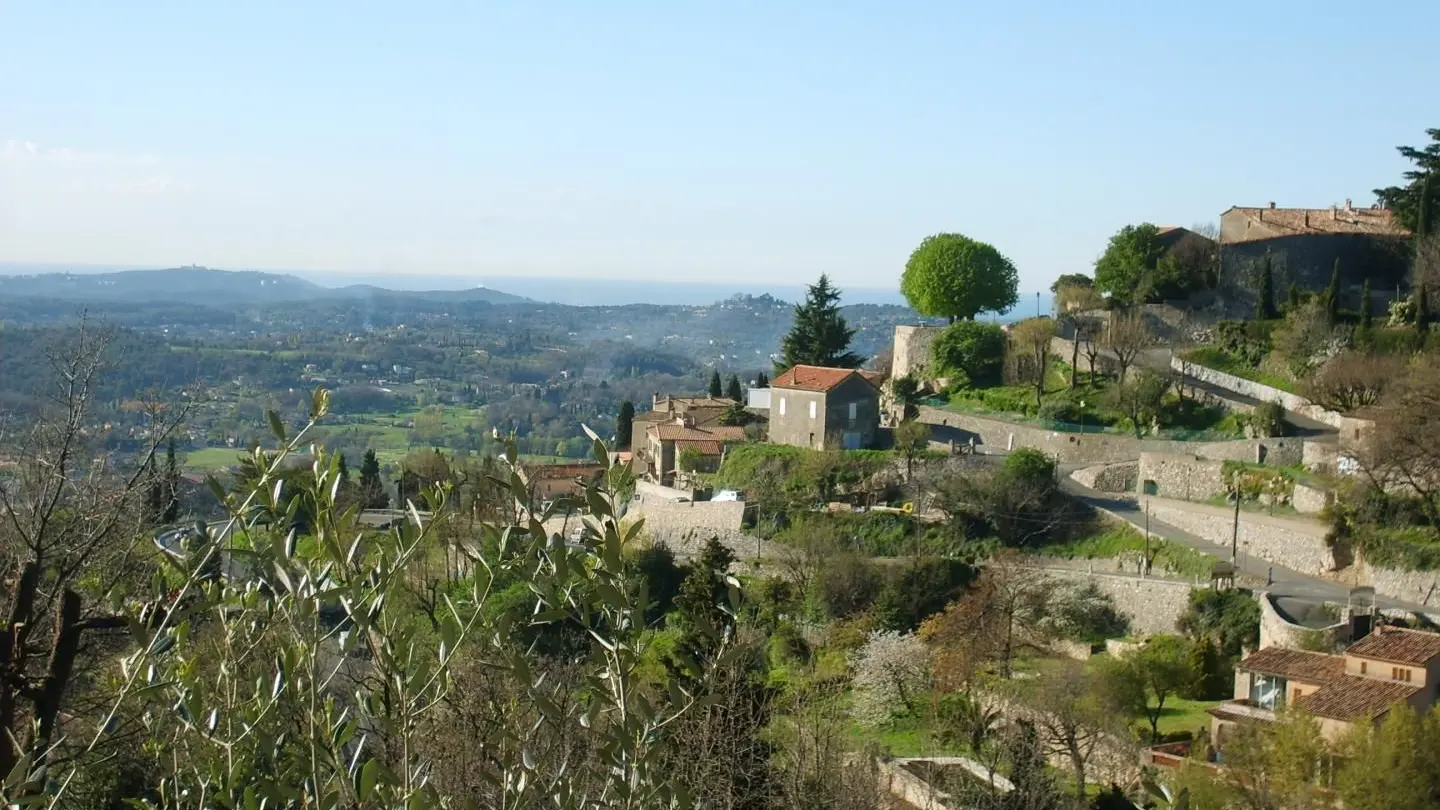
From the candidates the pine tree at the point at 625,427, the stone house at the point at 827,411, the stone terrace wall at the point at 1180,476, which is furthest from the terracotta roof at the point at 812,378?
the pine tree at the point at 625,427

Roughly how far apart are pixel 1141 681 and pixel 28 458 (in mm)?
16097

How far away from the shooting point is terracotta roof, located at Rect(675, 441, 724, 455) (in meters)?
34.6

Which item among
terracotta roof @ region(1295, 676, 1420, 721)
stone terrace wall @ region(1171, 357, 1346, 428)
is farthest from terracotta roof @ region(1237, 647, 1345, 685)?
stone terrace wall @ region(1171, 357, 1346, 428)

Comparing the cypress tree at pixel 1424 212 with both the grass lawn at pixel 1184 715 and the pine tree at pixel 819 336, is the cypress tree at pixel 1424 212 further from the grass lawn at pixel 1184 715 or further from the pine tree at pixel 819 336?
the grass lawn at pixel 1184 715

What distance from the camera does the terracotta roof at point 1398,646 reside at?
20.1 metres

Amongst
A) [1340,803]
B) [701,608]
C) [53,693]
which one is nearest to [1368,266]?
[1340,803]

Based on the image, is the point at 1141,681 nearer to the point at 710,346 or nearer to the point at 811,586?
the point at 811,586

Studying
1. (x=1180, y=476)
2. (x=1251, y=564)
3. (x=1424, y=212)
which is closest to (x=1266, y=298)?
(x=1424, y=212)

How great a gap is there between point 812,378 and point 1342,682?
51.6 ft

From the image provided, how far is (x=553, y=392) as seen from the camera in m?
88.2

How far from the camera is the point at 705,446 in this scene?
34.8 metres

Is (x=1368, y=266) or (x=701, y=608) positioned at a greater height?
(x=1368, y=266)

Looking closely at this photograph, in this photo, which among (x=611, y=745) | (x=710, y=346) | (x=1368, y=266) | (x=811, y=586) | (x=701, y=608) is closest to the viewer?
(x=611, y=745)

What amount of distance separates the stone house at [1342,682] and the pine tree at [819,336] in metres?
20.3
